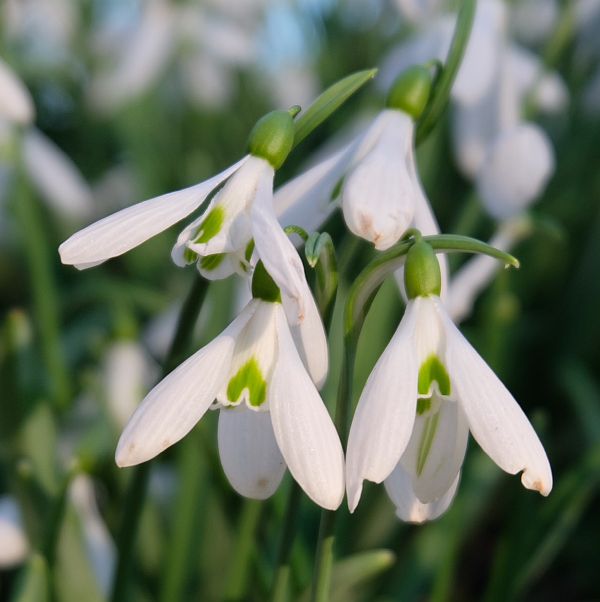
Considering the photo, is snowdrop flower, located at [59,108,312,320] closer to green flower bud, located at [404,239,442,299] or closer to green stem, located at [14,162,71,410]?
green flower bud, located at [404,239,442,299]

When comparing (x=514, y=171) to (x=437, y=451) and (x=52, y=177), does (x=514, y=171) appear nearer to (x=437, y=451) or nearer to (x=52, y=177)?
(x=437, y=451)

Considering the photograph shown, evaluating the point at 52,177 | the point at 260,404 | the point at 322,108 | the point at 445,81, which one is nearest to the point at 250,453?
the point at 260,404

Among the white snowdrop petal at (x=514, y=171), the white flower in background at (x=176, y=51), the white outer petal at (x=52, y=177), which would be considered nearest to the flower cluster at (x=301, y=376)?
the white snowdrop petal at (x=514, y=171)

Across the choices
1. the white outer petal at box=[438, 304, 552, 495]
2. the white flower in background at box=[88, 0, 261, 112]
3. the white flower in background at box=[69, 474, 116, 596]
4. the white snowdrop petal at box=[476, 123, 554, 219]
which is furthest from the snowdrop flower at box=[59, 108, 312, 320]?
the white flower in background at box=[88, 0, 261, 112]

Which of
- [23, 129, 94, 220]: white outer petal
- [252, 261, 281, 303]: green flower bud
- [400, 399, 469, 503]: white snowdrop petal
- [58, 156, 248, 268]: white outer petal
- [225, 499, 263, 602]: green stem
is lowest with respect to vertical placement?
[225, 499, 263, 602]: green stem

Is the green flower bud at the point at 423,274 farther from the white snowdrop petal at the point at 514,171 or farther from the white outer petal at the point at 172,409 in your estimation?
the white snowdrop petal at the point at 514,171

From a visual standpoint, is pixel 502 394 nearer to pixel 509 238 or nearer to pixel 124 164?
pixel 509 238

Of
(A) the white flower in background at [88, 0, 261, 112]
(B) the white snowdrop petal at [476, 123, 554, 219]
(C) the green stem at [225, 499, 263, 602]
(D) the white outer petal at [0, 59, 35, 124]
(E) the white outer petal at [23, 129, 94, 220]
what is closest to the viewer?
(C) the green stem at [225, 499, 263, 602]
